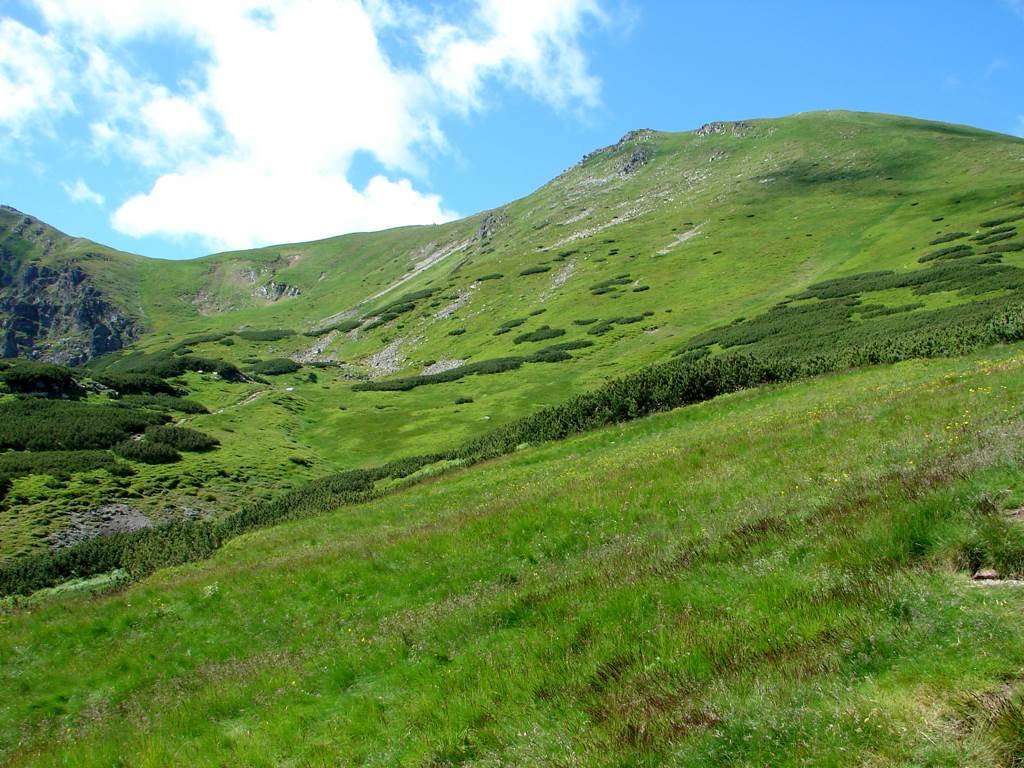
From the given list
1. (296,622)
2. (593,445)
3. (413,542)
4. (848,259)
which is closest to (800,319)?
(848,259)

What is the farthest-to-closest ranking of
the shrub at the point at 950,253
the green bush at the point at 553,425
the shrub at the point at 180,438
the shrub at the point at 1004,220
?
the shrub at the point at 1004,220
the shrub at the point at 950,253
the shrub at the point at 180,438
the green bush at the point at 553,425

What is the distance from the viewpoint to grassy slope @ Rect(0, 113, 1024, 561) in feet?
166

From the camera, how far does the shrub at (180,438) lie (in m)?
46.0

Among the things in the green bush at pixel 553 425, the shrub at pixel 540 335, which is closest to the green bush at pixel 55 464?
the green bush at pixel 553 425

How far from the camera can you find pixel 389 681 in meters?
9.44

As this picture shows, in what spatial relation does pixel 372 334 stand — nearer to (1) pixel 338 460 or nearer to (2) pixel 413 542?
(1) pixel 338 460

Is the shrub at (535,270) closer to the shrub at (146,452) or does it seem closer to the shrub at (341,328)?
the shrub at (341,328)

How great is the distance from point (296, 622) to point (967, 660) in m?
13.5

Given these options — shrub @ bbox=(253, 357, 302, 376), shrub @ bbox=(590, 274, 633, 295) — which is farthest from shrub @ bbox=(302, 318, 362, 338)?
shrub @ bbox=(590, 274, 633, 295)

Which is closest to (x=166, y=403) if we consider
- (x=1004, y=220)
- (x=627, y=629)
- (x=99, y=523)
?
(x=99, y=523)

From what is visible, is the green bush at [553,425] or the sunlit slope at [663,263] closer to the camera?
the green bush at [553,425]

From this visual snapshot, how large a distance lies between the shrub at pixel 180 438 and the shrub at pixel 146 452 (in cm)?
162

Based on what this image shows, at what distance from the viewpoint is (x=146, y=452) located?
4244cm

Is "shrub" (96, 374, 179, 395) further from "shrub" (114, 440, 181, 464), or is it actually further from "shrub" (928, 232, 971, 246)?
"shrub" (928, 232, 971, 246)
